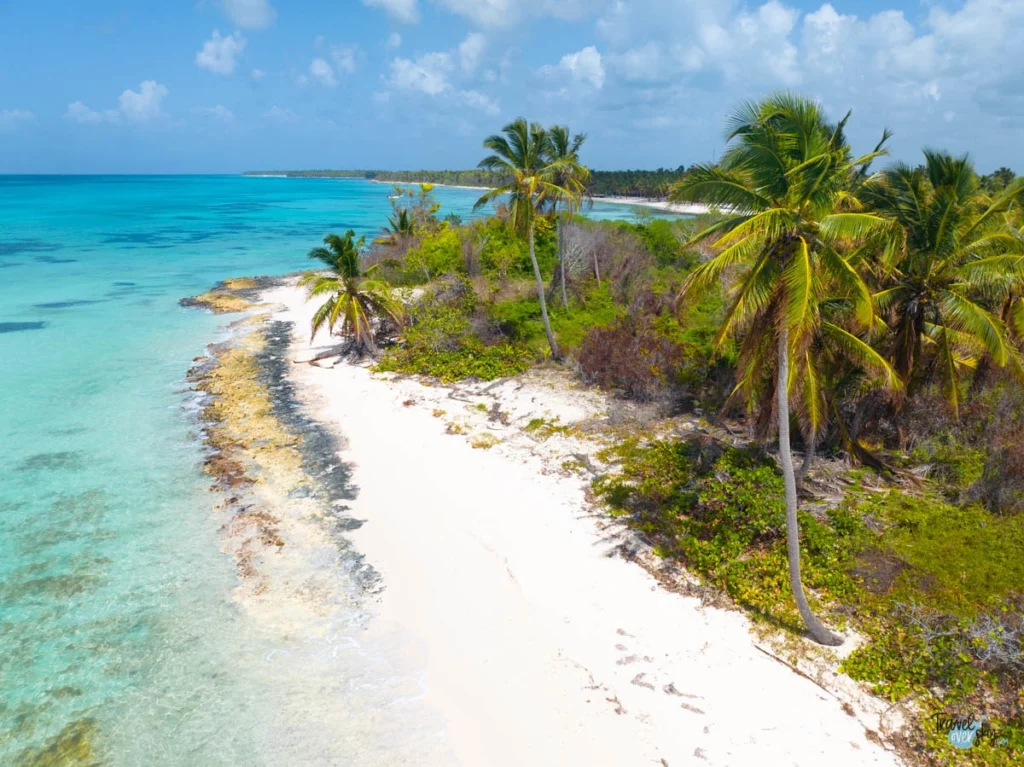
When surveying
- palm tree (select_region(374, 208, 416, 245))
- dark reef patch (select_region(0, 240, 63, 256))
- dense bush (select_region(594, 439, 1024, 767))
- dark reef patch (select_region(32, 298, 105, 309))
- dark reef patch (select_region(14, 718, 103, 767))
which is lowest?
dark reef patch (select_region(14, 718, 103, 767))

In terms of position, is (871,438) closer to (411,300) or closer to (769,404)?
(769,404)

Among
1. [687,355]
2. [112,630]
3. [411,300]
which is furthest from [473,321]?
[112,630]

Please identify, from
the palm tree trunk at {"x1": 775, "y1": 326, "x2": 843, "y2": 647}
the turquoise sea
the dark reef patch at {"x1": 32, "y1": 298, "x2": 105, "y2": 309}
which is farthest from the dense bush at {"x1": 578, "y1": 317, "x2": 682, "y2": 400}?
the dark reef patch at {"x1": 32, "y1": 298, "x2": 105, "y2": 309}

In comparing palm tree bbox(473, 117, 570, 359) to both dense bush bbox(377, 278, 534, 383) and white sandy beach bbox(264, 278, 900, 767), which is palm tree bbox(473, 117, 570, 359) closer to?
dense bush bbox(377, 278, 534, 383)

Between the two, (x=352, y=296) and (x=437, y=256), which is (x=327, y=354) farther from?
(x=437, y=256)

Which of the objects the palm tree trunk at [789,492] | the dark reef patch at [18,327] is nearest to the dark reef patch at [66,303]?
the dark reef patch at [18,327]

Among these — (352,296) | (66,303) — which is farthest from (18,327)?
(352,296)
